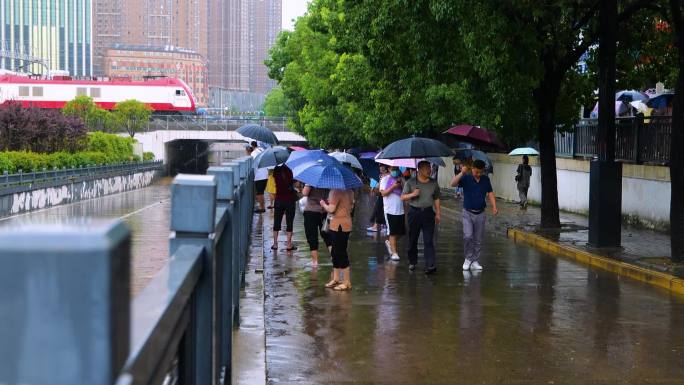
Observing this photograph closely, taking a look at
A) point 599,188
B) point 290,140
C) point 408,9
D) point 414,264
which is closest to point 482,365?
point 414,264

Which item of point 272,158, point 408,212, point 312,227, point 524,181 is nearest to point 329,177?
point 408,212

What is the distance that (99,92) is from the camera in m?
90.8

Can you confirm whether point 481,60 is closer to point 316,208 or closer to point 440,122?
point 316,208

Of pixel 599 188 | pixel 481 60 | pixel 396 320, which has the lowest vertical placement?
pixel 396 320

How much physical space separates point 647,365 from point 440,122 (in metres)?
21.9

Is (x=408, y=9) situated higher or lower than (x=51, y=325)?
higher

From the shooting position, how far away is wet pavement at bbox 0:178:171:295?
16206 mm

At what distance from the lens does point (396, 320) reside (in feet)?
34.9

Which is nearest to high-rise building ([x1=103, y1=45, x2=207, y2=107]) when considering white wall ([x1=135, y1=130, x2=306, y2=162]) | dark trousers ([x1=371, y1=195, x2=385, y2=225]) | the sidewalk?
white wall ([x1=135, y1=130, x2=306, y2=162])

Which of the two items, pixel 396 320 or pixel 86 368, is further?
pixel 396 320

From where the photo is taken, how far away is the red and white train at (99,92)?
85.9 metres

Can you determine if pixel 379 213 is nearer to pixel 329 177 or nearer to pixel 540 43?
pixel 540 43

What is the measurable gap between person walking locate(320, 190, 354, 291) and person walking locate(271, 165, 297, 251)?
481 cm

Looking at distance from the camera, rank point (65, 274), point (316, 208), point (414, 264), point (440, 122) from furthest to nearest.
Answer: point (440, 122)
point (316, 208)
point (414, 264)
point (65, 274)
